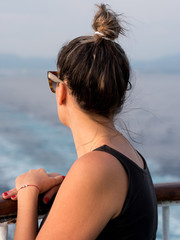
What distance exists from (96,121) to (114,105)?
94 mm

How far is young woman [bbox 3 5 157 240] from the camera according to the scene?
113 centimetres

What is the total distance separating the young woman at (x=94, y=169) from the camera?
3.72 feet

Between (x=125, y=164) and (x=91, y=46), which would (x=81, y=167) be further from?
(x=91, y=46)

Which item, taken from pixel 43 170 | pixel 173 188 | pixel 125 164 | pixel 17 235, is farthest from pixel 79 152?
pixel 173 188

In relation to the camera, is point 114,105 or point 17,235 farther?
point 114,105

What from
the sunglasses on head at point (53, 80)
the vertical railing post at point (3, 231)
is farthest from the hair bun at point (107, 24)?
the vertical railing post at point (3, 231)

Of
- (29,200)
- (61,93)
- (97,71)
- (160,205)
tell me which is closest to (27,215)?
(29,200)

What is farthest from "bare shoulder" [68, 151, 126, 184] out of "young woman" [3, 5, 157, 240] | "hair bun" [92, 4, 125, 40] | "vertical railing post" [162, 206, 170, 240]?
"vertical railing post" [162, 206, 170, 240]

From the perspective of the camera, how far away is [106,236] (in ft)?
4.06

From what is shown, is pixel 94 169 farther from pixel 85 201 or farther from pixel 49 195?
pixel 49 195

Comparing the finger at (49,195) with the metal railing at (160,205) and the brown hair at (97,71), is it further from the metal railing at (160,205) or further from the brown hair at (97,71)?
the brown hair at (97,71)

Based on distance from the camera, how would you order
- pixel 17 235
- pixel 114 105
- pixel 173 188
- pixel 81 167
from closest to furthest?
pixel 81 167
pixel 17 235
pixel 114 105
pixel 173 188

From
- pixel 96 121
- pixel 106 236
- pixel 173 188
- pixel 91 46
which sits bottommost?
pixel 106 236

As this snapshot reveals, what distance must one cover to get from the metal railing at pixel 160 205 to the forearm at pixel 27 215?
0.05 m
